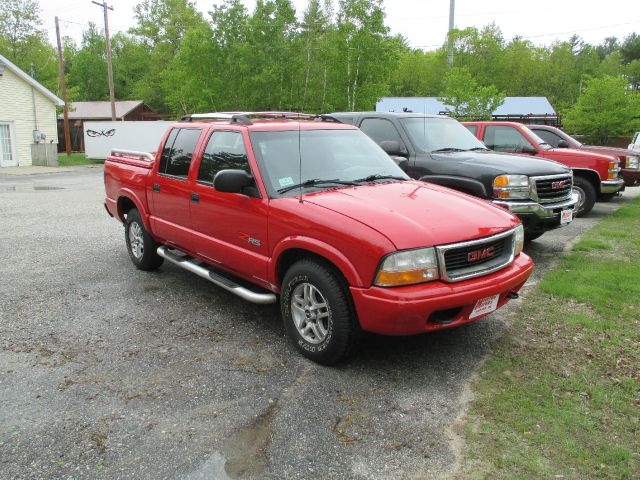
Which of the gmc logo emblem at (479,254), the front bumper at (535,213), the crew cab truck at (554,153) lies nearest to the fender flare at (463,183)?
the front bumper at (535,213)

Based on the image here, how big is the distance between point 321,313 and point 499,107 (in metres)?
Answer: 31.8

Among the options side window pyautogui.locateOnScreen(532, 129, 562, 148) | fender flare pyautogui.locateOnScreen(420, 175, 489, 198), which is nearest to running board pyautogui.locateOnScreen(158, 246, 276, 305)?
fender flare pyautogui.locateOnScreen(420, 175, 489, 198)

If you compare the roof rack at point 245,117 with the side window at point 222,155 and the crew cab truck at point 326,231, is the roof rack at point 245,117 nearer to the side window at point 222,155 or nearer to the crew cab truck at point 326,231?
the crew cab truck at point 326,231

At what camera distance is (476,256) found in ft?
12.3

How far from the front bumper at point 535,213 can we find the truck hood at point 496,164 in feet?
1.31

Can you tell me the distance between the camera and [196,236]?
16.8 feet

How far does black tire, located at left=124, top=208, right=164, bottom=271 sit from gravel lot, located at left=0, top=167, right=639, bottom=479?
20.0 inches

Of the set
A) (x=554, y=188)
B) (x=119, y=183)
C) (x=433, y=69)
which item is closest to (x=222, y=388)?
(x=119, y=183)

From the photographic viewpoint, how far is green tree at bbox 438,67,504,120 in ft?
69.7

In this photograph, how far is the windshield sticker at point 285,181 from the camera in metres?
4.33

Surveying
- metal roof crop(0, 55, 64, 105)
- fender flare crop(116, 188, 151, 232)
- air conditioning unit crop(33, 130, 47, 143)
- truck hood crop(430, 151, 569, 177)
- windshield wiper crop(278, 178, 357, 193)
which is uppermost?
metal roof crop(0, 55, 64, 105)

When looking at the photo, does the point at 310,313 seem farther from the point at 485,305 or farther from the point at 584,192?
the point at 584,192

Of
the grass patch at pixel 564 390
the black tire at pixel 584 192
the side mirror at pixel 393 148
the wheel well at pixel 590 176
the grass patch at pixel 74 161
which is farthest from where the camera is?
the grass patch at pixel 74 161

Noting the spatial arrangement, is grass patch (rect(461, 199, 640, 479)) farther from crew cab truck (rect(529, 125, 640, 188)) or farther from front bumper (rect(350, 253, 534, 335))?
crew cab truck (rect(529, 125, 640, 188))
